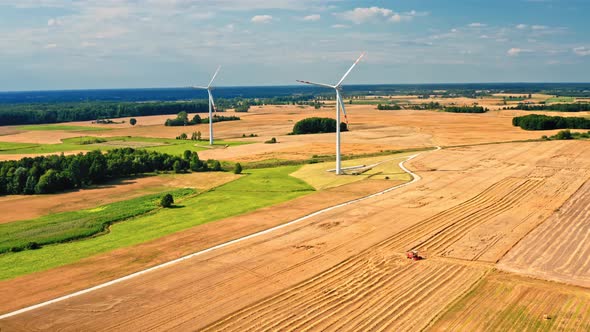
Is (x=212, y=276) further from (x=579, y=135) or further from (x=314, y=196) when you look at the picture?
(x=579, y=135)

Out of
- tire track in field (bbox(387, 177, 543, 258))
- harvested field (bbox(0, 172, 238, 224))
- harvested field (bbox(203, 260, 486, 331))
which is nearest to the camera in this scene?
harvested field (bbox(203, 260, 486, 331))

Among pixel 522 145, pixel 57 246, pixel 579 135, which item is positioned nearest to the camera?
pixel 57 246

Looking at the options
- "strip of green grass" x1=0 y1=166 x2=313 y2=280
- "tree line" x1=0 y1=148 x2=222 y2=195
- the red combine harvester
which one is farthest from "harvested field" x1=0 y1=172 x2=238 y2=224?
the red combine harvester

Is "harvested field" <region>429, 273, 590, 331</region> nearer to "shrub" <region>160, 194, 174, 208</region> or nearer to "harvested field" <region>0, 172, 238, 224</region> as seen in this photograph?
"shrub" <region>160, 194, 174, 208</region>

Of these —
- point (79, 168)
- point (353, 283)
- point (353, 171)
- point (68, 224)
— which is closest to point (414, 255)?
point (353, 283)

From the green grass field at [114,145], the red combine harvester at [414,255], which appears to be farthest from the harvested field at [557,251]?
the green grass field at [114,145]

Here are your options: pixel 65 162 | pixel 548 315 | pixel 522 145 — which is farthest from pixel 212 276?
pixel 522 145

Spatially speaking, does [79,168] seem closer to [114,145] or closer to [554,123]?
[114,145]
